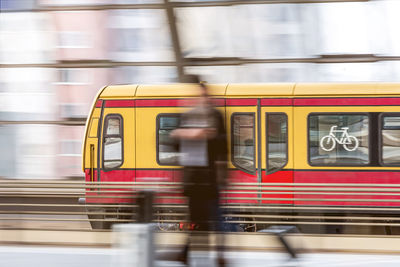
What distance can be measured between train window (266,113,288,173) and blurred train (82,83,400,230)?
0.05ft

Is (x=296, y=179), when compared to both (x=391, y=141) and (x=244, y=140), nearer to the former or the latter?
(x=244, y=140)

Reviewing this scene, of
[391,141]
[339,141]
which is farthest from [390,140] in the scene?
[339,141]

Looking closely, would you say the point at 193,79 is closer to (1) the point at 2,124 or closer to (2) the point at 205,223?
(2) the point at 205,223

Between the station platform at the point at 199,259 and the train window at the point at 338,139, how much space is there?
3834 millimetres

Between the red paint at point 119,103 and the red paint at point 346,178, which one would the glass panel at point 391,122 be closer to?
the red paint at point 346,178

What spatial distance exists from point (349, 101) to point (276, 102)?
103 cm

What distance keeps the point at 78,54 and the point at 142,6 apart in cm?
142

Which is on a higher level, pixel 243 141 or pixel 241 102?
pixel 241 102

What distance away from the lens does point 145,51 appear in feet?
38.4

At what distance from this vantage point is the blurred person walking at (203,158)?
15.0 ft

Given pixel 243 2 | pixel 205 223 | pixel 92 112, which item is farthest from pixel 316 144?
pixel 205 223

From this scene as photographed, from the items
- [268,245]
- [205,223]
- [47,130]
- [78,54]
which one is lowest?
[268,245]

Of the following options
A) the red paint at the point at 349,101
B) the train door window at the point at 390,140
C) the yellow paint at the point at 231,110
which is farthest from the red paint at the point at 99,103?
the train door window at the point at 390,140

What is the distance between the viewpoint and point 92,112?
36.2 feet
